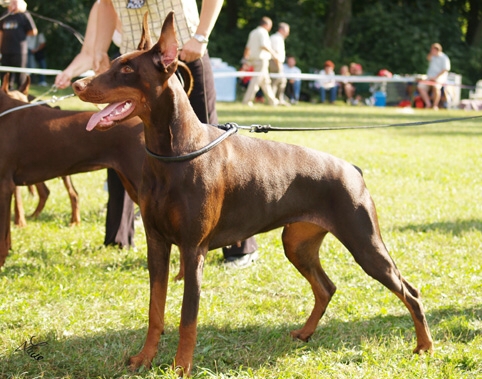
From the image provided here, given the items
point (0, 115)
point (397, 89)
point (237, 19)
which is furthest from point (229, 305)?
point (237, 19)

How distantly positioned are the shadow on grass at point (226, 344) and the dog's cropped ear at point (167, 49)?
151 centimetres

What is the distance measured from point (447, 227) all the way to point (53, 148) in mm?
3838

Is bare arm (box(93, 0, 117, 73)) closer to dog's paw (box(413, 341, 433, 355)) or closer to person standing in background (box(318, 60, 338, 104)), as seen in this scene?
dog's paw (box(413, 341, 433, 355))

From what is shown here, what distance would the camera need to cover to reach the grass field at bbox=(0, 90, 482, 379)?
148 inches

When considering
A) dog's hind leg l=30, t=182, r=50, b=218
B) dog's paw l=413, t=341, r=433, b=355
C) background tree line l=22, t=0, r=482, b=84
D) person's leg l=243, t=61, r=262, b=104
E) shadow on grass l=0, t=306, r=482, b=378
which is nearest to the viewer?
shadow on grass l=0, t=306, r=482, b=378

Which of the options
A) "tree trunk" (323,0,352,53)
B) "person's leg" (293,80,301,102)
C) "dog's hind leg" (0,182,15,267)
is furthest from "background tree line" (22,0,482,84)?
"dog's hind leg" (0,182,15,267)

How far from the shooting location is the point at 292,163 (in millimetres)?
3781

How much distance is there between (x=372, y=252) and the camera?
3.81 meters

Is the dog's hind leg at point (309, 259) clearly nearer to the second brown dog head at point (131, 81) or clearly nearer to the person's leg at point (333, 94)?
the second brown dog head at point (131, 81)

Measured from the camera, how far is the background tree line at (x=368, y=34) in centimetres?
2923

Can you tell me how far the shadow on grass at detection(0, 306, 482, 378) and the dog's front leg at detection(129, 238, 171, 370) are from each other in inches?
2.9

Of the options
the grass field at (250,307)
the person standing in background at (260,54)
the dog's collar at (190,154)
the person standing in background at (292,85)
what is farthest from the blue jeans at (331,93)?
the dog's collar at (190,154)

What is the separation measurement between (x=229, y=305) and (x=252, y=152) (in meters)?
1.34

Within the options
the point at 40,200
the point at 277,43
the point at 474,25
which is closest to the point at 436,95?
the point at 277,43
